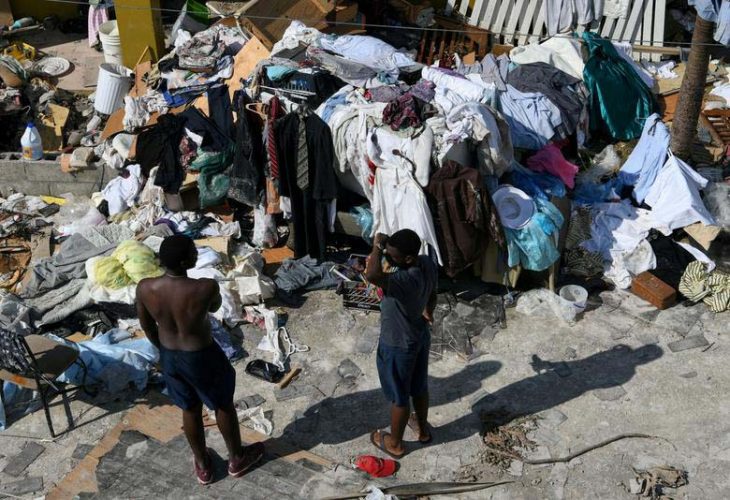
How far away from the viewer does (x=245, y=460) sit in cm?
543

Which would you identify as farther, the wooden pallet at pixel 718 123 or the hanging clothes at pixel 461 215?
the wooden pallet at pixel 718 123

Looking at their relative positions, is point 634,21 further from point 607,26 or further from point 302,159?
point 302,159

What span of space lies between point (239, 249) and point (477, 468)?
3287mm

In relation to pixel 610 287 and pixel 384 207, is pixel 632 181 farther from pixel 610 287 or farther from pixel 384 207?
pixel 384 207

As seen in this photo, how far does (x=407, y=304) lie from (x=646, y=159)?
446 cm

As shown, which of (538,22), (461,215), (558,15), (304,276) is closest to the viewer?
(461,215)

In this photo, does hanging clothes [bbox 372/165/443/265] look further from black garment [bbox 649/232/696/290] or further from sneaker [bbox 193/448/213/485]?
sneaker [bbox 193/448/213/485]

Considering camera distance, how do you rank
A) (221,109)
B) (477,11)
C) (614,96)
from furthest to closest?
(477,11) → (614,96) → (221,109)

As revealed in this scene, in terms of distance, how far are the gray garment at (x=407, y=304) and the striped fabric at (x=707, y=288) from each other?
10.7 feet

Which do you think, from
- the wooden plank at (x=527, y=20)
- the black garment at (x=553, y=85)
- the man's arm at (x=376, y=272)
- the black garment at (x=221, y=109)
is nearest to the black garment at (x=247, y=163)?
the black garment at (x=221, y=109)

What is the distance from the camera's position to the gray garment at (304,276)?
24.1ft

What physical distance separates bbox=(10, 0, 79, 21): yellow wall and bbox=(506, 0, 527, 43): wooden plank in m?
6.04

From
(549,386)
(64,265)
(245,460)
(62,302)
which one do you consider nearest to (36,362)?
(62,302)

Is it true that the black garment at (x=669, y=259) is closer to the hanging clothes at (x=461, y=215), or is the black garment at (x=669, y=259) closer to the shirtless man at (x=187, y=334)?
the hanging clothes at (x=461, y=215)
